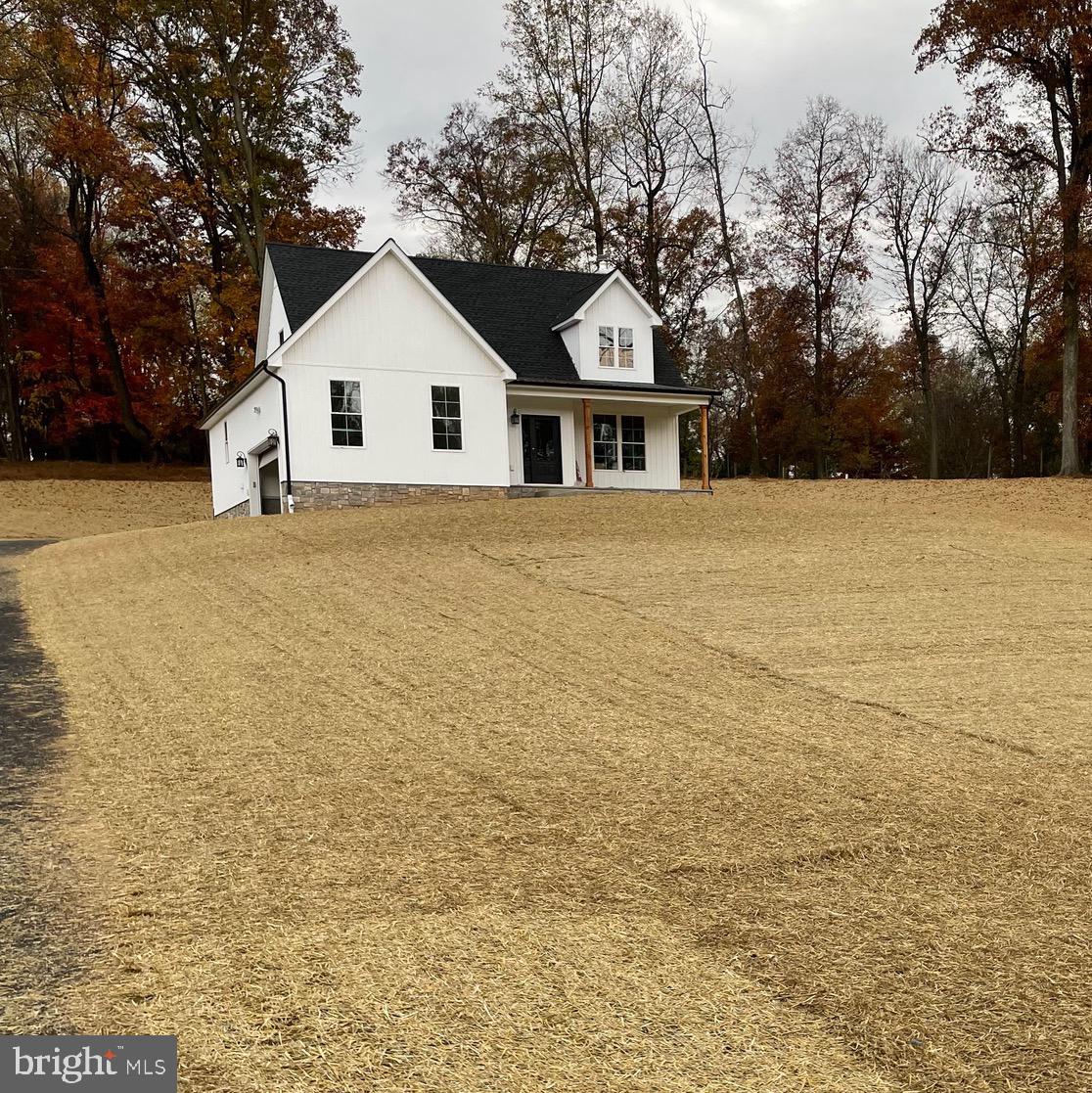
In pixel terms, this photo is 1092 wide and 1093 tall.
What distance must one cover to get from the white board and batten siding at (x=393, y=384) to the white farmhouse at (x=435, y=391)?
0.10ft

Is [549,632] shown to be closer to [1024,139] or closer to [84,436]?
[1024,139]

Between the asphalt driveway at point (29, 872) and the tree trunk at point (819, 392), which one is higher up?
the tree trunk at point (819, 392)

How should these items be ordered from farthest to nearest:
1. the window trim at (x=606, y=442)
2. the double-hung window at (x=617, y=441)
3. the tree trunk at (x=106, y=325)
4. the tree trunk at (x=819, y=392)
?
the tree trunk at (x=819, y=392)
the tree trunk at (x=106, y=325)
the double-hung window at (x=617, y=441)
the window trim at (x=606, y=442)

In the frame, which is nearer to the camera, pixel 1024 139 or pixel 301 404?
pixel 301 404

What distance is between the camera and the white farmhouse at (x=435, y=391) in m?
21.1

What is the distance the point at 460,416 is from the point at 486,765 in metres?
16.9

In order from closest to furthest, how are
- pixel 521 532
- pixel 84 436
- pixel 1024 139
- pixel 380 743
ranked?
pixel 380 743, pixel 521 532, pixel 1024 139, pixel 84 436

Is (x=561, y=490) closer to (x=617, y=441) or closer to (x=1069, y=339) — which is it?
(x=617, y=441)

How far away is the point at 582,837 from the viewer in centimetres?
494

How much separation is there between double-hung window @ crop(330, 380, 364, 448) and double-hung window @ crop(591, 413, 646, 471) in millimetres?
6638

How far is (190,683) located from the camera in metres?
8.05

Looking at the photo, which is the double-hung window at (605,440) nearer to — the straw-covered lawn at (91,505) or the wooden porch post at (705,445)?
the wooden porch post at (705,445)

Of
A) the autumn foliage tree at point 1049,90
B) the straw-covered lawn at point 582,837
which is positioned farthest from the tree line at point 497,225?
the straw-covered lawn at point 582,837

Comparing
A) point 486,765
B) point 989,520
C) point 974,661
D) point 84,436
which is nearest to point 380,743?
point 486,765
